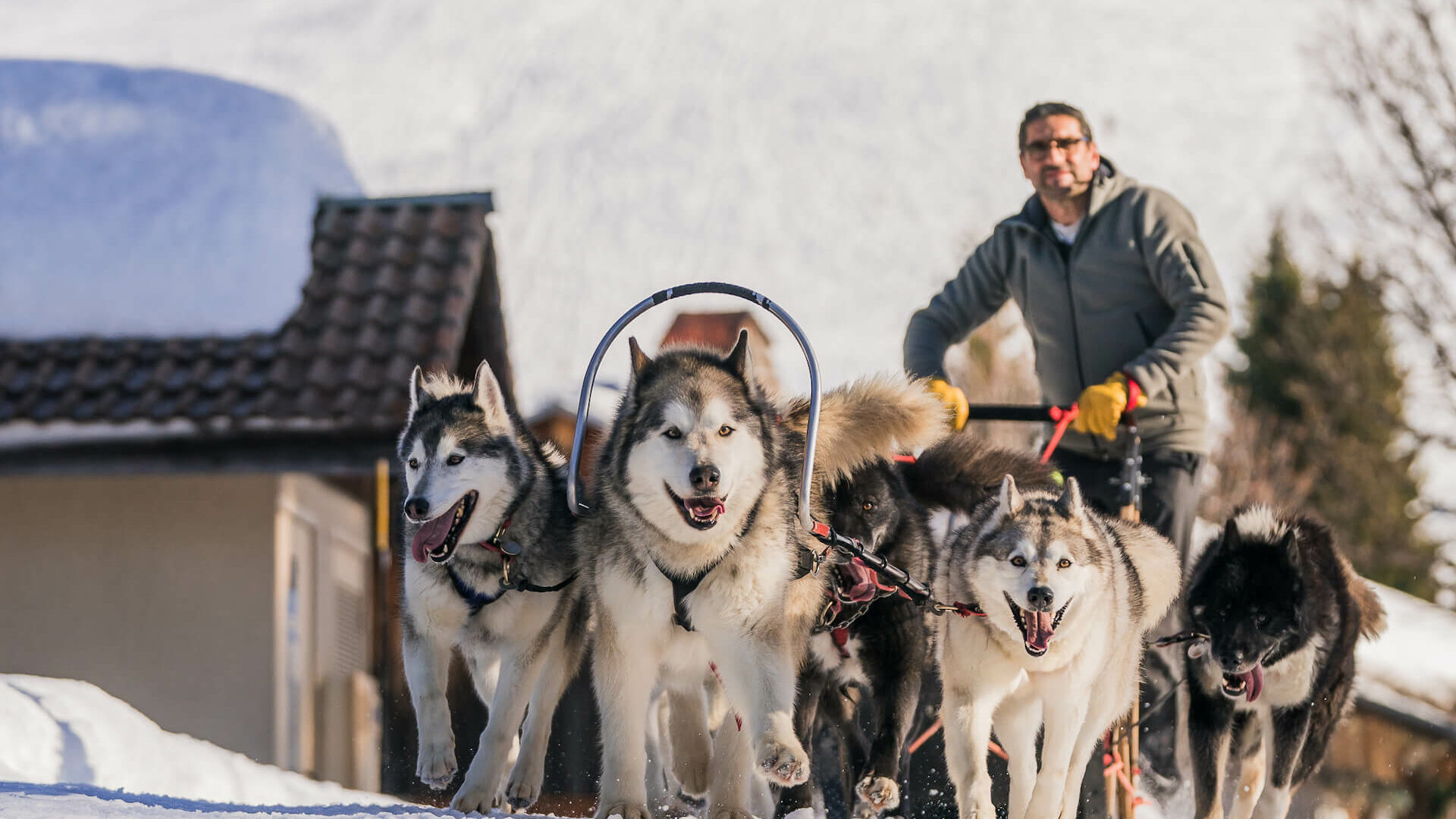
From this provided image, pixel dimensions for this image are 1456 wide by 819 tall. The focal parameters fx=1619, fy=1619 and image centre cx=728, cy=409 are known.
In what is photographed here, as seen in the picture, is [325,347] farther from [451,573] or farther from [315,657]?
[451,573]

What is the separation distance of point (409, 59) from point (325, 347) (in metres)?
96.1

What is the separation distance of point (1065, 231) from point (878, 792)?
8.50ft

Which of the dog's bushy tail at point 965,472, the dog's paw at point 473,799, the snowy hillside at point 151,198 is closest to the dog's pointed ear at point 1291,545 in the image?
the dog's bushy tail at point 965,472

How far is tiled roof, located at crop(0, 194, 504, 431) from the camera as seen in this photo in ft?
36.0

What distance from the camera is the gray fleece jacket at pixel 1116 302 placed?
591cm

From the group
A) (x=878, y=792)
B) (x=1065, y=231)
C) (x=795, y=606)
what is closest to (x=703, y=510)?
(x=795, y=606)

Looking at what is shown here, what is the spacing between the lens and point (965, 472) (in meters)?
5.75

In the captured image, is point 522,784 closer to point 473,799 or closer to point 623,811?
point 473,799

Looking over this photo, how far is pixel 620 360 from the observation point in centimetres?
3081

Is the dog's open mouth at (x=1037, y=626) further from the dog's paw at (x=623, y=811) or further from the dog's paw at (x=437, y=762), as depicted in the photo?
the dog's paw at (x=437, y=762)

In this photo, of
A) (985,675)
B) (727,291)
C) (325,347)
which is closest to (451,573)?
(727,291)

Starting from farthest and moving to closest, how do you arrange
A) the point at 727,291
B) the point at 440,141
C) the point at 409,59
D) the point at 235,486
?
the point at 409,59 < the point at 440,141 < the point at 235,486 < the point at 727,291

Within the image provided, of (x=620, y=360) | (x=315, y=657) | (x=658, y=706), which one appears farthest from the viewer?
(x=620, y=360)

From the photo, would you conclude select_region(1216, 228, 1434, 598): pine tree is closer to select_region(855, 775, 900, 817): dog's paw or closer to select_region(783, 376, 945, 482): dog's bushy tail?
select_region(783, 376, 945, 482): dog's bushy tail
